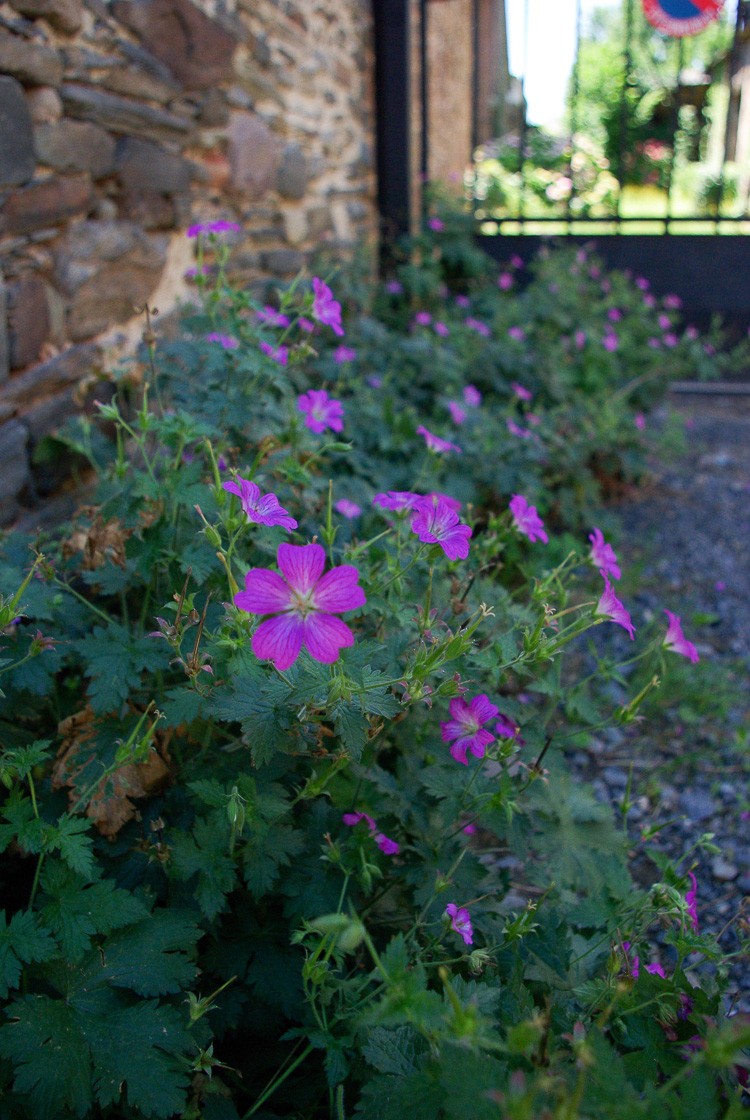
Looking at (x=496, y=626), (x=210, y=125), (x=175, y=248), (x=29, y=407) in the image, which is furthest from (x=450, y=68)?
(x=496, y=626)

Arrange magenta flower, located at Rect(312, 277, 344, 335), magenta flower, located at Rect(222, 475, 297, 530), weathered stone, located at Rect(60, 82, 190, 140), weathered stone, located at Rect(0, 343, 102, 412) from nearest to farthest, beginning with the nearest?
magenta flower, located at Rect(222, 475, 297, 530) < magenta flower, located at Rect(312, 277, 344, 335) < weathered stone, located at Rect(0, 343, 102, 412) < weathered stone, located at Rect(60, 82, 190, 140)

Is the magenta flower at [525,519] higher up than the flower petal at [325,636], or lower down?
lower down

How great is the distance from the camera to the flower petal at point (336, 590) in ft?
3.01

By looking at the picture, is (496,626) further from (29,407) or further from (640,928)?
(29,407)

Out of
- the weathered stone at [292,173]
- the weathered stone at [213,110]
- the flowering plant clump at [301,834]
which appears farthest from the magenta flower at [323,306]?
the weathered stone at [292,173]

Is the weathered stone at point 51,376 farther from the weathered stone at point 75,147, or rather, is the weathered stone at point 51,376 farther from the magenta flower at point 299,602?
the magenta flower at point 299,602

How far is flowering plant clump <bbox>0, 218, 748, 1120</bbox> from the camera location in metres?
0.93

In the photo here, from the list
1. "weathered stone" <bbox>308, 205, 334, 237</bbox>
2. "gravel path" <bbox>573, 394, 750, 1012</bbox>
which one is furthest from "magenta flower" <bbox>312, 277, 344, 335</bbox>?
"weathered stone" <bbox>308, 205, 334, 237</bbox>

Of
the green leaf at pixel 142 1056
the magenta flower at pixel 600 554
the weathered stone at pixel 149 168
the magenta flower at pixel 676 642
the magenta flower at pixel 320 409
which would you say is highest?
the weathered stone at pixel 149 168

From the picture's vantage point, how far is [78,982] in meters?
1.11

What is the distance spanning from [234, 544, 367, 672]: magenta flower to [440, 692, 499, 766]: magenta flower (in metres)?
0.38

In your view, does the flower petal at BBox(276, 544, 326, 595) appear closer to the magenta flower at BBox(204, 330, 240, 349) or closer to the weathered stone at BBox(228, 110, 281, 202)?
the magenta flower at BBox(204, 330, 240, 349)

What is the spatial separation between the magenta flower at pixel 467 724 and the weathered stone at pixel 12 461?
3.93 feet

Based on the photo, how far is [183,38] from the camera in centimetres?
255
